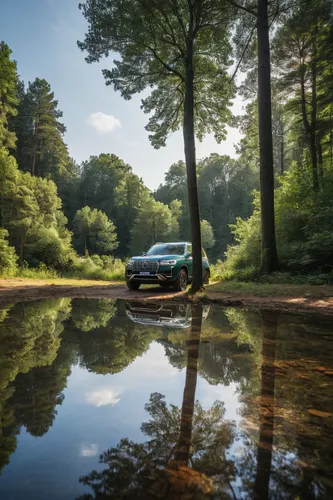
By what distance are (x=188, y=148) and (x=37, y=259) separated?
57.9 ft

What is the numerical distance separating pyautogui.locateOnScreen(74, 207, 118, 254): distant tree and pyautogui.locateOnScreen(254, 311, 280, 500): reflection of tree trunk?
5523 centimetres

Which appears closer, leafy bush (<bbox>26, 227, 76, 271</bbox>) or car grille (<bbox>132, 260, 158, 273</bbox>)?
car grille (<bbox>132, 260, 158, 273</bbox>)

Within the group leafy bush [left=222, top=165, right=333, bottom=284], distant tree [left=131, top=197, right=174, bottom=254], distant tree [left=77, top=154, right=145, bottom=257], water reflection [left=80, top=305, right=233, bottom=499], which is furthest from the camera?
distant tree [left=77, top=154, right=145, bottom=257]

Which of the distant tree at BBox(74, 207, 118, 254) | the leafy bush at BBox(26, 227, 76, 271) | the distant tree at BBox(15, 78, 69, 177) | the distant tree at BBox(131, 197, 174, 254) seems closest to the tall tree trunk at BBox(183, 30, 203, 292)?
the leafy bush at BBox(26, 227, 76, 271)

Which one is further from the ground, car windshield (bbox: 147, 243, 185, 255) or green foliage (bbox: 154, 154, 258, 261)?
green foliage (bbox: 154, 154, 258, 261)

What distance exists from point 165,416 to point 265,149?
11.7 metres

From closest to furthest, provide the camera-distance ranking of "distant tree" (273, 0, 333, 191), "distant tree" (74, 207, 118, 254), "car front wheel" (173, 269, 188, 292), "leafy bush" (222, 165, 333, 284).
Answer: "car front wheel" (173, 269, 188, 292), "leafy bush" (222, 165, 333, 284), "distant tree" (273, 0, 333, 191), "distant tree" (74, 207, 118, 254)

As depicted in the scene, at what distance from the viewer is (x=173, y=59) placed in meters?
12.0

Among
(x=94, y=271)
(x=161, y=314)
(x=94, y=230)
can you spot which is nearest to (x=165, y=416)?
(x=161, y=314)

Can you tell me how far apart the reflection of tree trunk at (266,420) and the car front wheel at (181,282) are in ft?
21.0

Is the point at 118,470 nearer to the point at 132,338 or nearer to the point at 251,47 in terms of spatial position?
the point at 132,338

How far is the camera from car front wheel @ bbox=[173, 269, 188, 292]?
10633 millimetres

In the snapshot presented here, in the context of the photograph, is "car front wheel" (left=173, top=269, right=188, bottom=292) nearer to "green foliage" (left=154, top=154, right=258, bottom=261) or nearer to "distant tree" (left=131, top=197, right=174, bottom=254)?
"distant tree" (left=131, top=197, right=174, bottom=254)

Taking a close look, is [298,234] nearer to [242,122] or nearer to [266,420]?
[242,122]
